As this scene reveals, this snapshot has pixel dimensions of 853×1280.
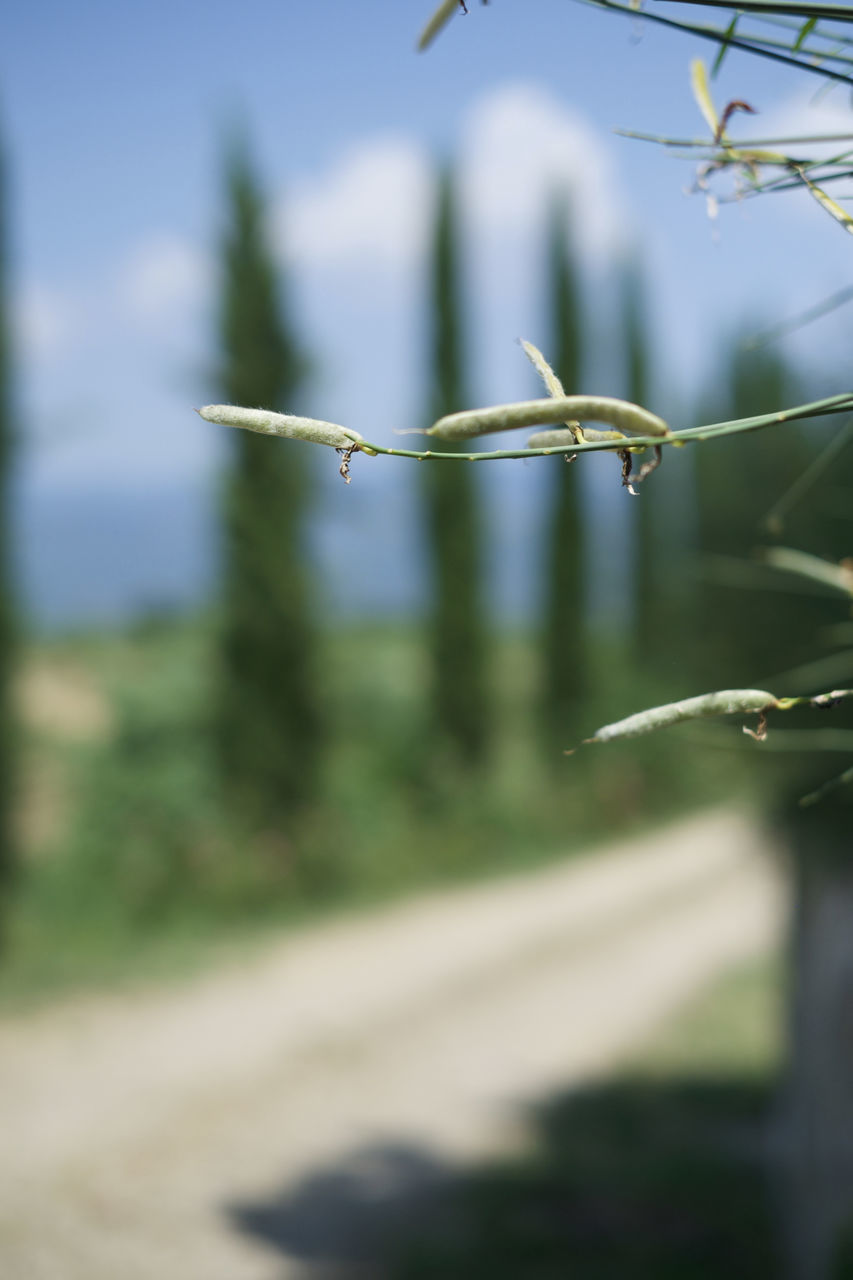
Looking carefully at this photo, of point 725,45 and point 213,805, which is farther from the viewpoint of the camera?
point 213,805

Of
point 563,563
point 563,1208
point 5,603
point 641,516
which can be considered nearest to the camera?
point 563,1208

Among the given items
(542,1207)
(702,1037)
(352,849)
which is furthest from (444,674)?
(542,1207)

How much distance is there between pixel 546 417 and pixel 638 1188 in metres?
5.85

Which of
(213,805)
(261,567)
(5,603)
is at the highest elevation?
(261,567)

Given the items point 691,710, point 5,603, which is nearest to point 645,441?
point 691,710

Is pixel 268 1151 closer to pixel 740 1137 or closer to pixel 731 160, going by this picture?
pixel 740 1137

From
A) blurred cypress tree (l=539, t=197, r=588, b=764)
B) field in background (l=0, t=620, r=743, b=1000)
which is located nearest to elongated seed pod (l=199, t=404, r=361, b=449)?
field in background (l=0, t=620, r=743, b=1000)

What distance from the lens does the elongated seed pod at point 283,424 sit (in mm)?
538

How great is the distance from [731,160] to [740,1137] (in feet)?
21.0

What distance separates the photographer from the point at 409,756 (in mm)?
12281

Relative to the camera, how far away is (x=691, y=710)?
0.60 metres

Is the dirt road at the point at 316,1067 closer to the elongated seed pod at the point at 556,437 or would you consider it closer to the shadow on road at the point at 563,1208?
the shadow on road at the point at 563,1208

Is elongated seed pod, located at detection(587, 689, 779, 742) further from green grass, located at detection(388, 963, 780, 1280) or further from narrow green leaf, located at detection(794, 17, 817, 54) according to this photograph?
green grass, located at detection(388, 963, 780, 1280)

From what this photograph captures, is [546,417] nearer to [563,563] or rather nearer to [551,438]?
[551,438]
